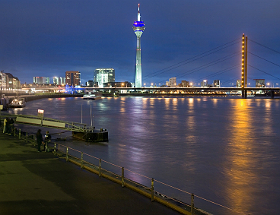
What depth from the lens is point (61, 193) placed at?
9539 mm

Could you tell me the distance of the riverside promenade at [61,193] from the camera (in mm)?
8297

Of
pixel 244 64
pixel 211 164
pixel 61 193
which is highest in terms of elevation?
pixel 244 64

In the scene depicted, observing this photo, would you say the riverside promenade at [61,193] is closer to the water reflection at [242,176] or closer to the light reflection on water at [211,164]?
the light reflection on water at [211,164]

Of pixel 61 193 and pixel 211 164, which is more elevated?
pixel 61 193

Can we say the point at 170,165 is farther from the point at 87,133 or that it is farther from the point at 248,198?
the point at 87,133

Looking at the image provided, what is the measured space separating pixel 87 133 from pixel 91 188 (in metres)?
13.6

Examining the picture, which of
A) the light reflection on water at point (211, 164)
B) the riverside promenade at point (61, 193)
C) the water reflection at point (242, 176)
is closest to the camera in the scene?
the riverside promenade at point (61, 193)

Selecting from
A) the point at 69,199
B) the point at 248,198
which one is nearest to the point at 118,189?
the point at 69,199

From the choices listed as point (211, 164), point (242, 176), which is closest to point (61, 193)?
point (242, 176)

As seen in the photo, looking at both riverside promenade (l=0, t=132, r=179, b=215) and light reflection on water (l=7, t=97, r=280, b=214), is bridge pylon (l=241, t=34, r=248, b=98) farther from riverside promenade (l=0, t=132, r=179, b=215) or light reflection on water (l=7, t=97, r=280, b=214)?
riverside promenade (l=0, t=132, r=179, b=215)

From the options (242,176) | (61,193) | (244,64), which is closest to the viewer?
(61,193)

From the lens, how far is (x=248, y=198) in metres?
11.3

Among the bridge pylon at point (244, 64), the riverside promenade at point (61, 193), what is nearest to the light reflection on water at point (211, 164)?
the riverside promenade at point (61, 193)

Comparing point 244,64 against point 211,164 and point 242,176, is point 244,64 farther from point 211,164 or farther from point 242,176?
point 242,176
